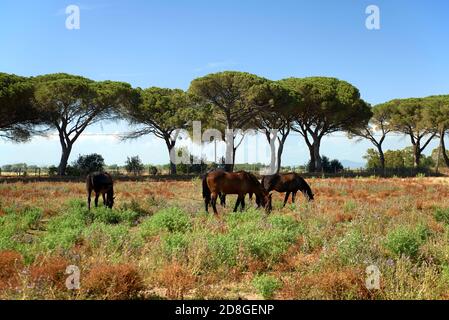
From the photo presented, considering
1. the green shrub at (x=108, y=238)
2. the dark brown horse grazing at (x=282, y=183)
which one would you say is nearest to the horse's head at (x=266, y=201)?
the dark brown horse grazing at (x=282, y=183)

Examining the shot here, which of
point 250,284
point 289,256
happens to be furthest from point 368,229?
point 250,284

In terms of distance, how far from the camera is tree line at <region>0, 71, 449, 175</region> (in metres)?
50.7

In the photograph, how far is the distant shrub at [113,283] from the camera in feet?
21.5

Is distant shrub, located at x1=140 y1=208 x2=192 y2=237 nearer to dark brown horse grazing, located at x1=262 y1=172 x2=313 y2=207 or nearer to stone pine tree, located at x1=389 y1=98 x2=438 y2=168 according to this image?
dark brown horse grazing, located at x1=262 y1=172 x2=313 y2=207

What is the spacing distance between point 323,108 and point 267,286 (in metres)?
54.8

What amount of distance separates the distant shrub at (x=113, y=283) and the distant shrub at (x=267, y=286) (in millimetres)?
2014

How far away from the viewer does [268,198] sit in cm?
1720

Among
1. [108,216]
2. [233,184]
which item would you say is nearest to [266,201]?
[233,184]

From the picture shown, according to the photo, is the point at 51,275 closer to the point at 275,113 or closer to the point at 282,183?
the point at 282,183

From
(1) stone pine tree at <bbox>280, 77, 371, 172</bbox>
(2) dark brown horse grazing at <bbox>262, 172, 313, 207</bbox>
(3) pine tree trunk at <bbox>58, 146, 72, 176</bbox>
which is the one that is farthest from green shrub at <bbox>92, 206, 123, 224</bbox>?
(1) stone pine tree at <bbox>280, 77, 371, 172</bbox>

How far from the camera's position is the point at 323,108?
2338 inches

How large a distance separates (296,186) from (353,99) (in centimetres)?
4462

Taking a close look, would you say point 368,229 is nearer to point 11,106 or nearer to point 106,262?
point 106,262

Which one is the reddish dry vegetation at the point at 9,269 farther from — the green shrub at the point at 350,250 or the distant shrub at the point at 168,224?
the green shrub at the point at 350,250
